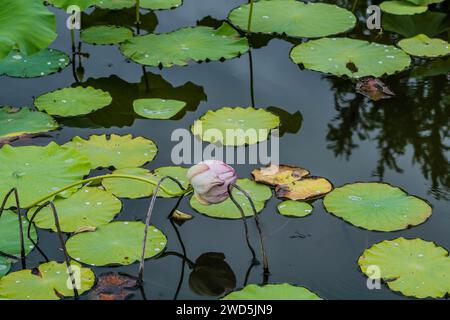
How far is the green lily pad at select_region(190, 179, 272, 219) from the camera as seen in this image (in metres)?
2.60

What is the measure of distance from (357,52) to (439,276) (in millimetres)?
1513

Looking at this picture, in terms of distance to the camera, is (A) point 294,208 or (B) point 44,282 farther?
(A) point 294,208

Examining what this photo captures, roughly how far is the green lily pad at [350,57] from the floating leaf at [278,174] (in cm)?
73

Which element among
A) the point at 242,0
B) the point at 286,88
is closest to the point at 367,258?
the point at 286,88

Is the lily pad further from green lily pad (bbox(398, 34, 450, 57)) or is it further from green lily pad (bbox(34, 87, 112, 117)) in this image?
green lily pad (bbox(398, 34, 450, 57))

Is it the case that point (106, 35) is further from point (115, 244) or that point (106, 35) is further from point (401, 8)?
point (115, 244)

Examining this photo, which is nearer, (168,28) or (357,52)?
(357,52)

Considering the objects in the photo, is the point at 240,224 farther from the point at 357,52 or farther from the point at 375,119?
the point at 357,52

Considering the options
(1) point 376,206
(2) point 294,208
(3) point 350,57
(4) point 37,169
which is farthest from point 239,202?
(3) point 350,57

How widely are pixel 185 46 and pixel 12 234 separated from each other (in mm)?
1440

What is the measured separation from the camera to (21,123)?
10.2ft

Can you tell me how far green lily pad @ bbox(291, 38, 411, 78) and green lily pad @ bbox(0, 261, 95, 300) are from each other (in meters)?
1.59

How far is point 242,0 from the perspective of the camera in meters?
4.27

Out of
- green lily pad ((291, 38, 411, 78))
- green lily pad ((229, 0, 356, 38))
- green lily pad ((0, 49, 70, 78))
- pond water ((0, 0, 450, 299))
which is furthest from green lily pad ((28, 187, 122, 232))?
green lily pad ((229, 0, 356, 38))
